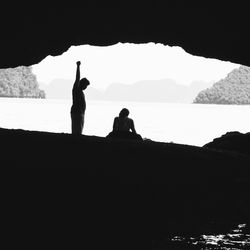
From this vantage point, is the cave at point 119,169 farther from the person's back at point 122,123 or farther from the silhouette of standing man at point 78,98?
the silhouette of standing man at point 78,98

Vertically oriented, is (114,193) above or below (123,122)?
below

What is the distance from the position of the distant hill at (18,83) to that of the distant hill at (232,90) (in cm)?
6483

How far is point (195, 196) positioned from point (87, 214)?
218 cm

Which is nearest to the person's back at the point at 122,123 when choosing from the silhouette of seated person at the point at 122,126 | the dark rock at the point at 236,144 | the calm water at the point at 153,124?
the silhouette of seated person at the point at 122,126

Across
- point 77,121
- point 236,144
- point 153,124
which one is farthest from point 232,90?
point 77,121

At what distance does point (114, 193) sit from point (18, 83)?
170796 mm

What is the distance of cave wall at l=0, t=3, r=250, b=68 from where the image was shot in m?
13.1

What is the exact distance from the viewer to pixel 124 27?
14805 millimetres

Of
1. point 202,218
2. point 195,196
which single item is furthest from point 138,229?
point 195,196

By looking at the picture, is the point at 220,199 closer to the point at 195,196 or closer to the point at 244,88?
the point at 195,196

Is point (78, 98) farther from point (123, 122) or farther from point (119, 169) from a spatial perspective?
point (119, 169)

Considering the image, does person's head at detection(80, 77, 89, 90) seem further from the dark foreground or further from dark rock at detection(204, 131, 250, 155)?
dark rock at detection(204, 131, 250, 155)

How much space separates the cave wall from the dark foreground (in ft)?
12.5

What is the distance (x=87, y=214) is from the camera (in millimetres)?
7164
